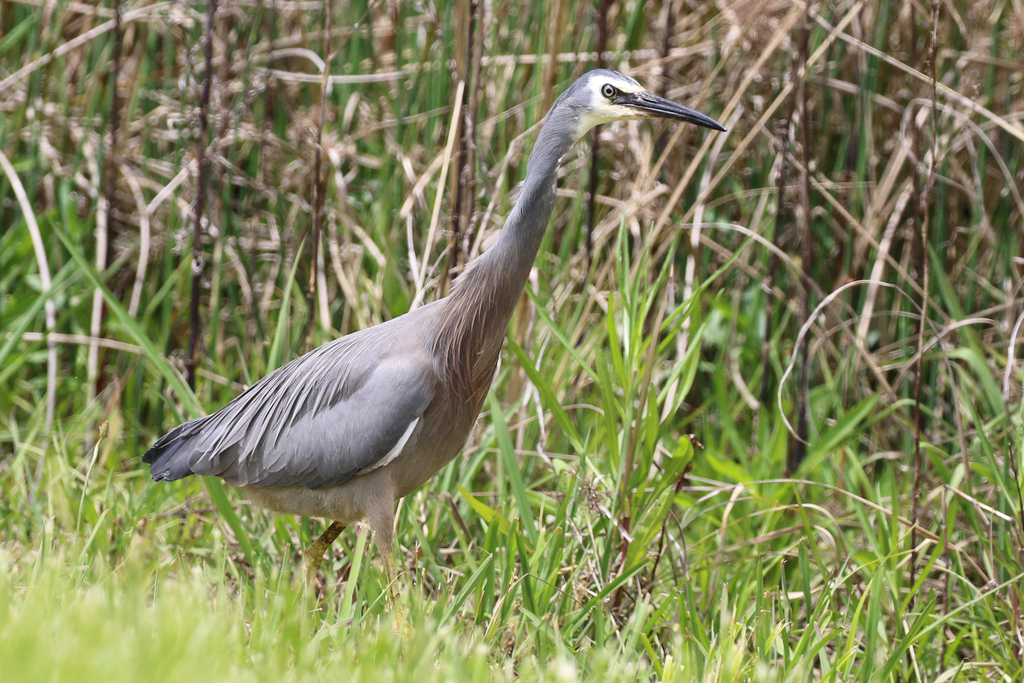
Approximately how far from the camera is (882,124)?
4.68m

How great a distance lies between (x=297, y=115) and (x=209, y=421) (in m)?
1.99

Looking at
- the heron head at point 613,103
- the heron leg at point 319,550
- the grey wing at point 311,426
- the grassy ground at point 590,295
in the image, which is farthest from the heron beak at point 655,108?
the heron leg at point 319,550

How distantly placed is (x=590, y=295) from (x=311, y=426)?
4.86ft

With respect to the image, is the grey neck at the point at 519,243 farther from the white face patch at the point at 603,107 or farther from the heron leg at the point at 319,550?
the heron leg at the point at 319,550

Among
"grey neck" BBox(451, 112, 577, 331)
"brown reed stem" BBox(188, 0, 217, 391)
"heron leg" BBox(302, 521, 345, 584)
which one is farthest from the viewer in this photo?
"brown reed stem" BBox(188, 0, 217, 391)

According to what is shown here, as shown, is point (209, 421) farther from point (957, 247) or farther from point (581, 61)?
point (957, 247)

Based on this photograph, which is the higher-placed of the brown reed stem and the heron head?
the heron head

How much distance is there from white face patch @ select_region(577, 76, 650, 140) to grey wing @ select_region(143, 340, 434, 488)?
845 millimetres

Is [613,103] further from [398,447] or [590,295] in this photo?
[590,295]

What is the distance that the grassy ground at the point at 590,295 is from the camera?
3025mm

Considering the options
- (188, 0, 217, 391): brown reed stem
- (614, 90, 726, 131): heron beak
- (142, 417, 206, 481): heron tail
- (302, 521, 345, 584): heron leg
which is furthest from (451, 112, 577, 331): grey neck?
(188, 0, 217, 391): brown reed stem

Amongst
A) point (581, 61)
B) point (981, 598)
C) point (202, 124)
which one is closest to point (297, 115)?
point (202, 124)

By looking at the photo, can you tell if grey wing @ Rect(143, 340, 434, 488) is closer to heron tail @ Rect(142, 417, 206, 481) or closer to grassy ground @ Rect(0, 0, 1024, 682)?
heron tail @ Rect(142, 417, 206, 481)

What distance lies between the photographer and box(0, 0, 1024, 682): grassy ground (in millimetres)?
3025
